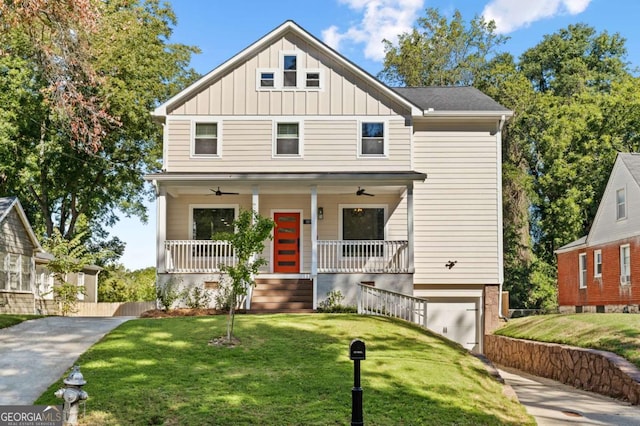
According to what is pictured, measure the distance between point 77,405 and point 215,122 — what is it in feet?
46.7

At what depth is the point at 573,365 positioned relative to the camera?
595 inches

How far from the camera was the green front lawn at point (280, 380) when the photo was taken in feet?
28.3

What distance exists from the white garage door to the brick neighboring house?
21.8 feet

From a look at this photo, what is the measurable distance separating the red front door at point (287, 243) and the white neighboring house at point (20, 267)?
9759mm

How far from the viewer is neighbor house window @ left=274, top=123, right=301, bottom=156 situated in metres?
21.4

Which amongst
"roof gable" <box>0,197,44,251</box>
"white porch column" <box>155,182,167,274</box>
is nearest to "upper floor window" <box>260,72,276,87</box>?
"white porch column" <box>155,182,167,274</box>

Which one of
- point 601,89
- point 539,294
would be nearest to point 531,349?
point 539,294

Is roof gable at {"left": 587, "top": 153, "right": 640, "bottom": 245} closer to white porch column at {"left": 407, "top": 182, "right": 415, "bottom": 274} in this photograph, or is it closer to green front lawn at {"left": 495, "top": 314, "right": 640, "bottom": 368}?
green front lawn at {"left": 495, "top": 314, "right": 640, "bottom": 368}

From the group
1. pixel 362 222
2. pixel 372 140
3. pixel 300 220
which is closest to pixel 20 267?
pixel 300 220

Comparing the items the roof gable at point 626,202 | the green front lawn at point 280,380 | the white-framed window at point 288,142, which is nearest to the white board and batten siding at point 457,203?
the white-framed window at point 288,142

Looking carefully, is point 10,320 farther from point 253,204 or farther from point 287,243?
point 287,243

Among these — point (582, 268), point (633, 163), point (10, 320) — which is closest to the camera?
point (10, 320)

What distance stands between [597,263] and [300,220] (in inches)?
552

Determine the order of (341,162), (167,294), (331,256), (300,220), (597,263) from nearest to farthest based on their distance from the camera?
(167,294), (331,256), (341,162), (300,220), (597,263)
